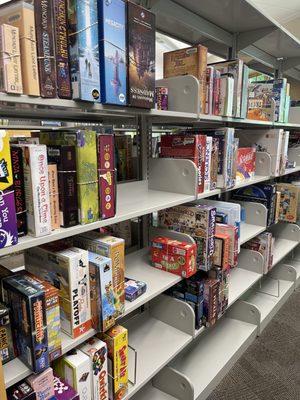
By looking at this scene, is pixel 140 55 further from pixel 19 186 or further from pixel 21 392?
pixel 21 392

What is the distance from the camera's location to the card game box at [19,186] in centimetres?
78

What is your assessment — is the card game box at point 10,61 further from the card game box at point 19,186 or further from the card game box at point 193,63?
the card game box at point 193,63

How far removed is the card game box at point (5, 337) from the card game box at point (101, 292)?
9.9 inches

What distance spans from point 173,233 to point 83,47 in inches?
36.7

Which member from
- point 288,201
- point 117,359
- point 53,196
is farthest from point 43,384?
point 288,201

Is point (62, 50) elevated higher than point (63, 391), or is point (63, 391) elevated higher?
point (62, 50)

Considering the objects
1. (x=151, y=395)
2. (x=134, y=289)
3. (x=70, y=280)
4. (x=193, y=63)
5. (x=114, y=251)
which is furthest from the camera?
(x=151, y=395)

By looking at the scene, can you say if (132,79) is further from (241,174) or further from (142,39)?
(241,174)

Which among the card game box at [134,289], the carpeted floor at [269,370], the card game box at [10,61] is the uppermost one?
the card game box at [10,61]

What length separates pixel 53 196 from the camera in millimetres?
860

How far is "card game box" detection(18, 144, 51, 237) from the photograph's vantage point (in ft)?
2.55

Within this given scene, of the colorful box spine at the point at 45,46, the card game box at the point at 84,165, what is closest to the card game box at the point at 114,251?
the card game box at the point at 84,165

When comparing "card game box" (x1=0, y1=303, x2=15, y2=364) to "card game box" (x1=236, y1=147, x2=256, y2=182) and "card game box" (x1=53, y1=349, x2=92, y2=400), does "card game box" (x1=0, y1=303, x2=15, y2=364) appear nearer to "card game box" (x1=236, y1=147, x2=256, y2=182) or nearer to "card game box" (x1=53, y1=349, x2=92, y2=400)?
"card game box" (x1=53, y1=349, x2=92, y2=400)

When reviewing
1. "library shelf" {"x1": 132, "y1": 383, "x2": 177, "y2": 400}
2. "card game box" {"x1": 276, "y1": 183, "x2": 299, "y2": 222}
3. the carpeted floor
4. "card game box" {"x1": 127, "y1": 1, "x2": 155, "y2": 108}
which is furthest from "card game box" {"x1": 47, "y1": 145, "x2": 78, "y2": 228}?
"card game box" {"x1": 276, "y1": 183, "x2": 299, "y2": 222}
